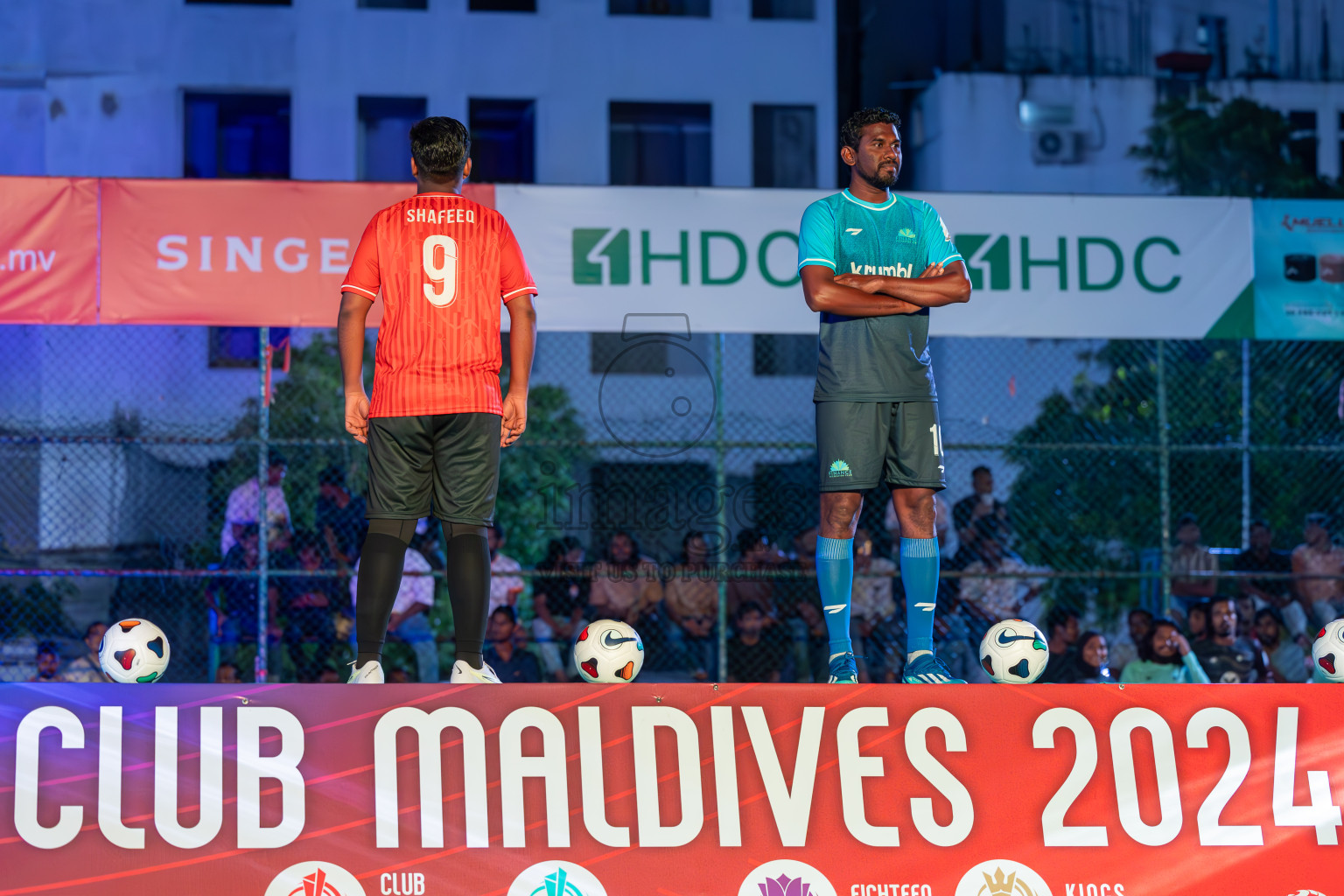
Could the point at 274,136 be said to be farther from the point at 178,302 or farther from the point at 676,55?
the point at 178,302

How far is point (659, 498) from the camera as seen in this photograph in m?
8.81

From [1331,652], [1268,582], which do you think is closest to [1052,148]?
[1268,582]

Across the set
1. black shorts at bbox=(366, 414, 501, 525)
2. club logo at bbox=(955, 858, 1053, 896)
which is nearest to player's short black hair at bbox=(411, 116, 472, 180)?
black shorts at bbox=(366, 414, 501, 525)

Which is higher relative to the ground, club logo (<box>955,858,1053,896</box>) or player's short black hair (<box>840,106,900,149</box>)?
player's short black hair (<box>840,106,900,149</box>)

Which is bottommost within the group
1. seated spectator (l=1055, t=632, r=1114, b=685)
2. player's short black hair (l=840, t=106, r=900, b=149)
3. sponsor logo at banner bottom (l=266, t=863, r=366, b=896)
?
seated spectator (l=1055, t=632, r=1114, b=685)

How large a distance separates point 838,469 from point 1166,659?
3.93 meters

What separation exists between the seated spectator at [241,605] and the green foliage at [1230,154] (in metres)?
12.6

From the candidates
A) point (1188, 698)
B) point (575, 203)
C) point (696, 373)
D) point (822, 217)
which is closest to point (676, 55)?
point (696, 373)

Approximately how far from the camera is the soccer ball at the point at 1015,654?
400 cm

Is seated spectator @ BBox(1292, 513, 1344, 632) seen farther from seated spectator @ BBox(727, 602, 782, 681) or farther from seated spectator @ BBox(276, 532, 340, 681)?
seated spectator @ BBox(276, 532, 340, 681)

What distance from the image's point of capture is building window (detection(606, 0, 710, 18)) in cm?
1726

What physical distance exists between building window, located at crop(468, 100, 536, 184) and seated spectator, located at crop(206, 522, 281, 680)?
9.05 meters

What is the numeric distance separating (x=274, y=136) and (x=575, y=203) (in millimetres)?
10400

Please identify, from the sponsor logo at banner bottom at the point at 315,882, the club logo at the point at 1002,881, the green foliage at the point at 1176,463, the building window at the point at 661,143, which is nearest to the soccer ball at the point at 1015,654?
the club logo at the point at 1002,881
